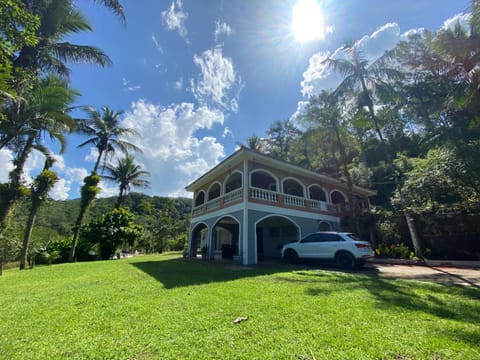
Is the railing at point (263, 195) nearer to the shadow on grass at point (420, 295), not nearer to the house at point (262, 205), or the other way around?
the house at point (262, 205)

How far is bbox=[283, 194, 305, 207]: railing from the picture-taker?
12.7 meters

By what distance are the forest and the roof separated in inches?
86.4

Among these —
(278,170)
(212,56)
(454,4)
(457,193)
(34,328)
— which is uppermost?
(212,56)

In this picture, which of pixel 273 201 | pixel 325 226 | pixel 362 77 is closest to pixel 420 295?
pixel 273 201

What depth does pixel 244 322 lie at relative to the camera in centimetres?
340

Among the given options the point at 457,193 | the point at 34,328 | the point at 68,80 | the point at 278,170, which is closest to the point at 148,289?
the point at 34,328

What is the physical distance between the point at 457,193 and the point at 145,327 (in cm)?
1510

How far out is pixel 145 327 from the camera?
3.26 meters

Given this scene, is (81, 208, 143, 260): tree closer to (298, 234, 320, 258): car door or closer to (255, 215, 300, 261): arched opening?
(255, 215, 300, 261): arched opening

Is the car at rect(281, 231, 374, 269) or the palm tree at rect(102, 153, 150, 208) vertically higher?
the palm tree at rect(102, 153, 150, 208)

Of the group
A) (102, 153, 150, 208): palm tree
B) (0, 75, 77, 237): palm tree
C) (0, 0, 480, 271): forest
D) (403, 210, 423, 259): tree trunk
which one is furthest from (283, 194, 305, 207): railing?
(102, 153, 150, 208): palm tree

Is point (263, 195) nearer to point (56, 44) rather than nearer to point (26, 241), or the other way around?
point (56, 44)

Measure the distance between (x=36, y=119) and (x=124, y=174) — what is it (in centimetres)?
1667

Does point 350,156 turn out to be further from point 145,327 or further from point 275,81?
point 145,327
